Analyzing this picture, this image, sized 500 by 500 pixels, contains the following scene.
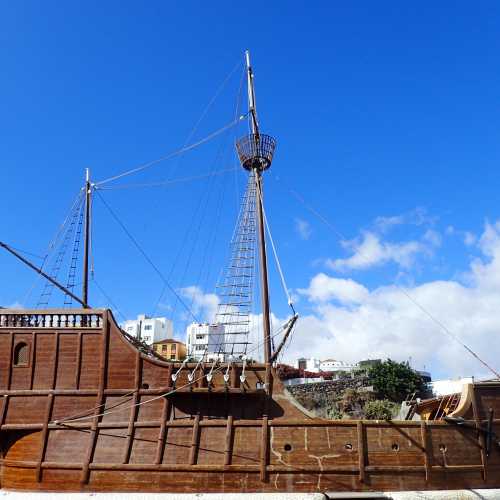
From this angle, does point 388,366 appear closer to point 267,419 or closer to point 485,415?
point 485,415

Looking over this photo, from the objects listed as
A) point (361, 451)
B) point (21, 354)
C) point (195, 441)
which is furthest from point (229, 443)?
point (21, 354)

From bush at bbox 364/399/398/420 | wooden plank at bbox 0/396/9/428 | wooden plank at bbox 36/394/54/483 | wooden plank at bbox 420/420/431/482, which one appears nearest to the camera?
wooden plank at bbox 36/394/54/483

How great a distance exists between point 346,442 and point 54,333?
7541 millimetres

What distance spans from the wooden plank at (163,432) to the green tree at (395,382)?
22.8m

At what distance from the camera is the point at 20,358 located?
12.2 metres

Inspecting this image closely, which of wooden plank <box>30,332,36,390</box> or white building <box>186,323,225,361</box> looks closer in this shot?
wooden plank <box>30,332,36,390</box>

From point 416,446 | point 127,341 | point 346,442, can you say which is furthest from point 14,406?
point 416,446

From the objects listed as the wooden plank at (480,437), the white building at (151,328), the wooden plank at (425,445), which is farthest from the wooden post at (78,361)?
the white building at (151,328)

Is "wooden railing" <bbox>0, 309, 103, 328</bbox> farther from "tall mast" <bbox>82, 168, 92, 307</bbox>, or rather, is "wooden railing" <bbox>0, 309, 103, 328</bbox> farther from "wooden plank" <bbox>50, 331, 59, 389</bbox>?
"tall mast" <bbox>82, 168, 92, 307</bbox>

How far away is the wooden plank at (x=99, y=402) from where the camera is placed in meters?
11.0

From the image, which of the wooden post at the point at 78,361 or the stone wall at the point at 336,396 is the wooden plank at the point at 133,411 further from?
the stone wall at the point at 336,396

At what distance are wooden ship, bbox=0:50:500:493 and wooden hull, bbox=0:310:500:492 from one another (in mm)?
24

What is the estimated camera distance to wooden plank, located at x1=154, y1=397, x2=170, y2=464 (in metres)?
11.0

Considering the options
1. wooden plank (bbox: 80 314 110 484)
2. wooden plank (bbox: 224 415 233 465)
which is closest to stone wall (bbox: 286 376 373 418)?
wooden plank (bbox: 224 415 233 465)
